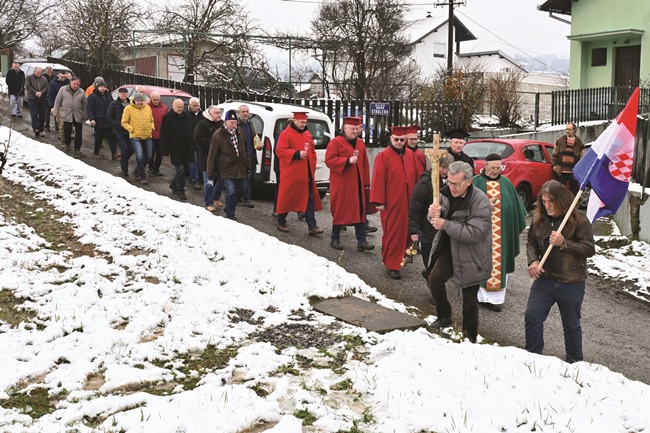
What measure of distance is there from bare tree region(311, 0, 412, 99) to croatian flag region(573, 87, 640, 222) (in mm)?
23857

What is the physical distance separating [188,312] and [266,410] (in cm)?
244

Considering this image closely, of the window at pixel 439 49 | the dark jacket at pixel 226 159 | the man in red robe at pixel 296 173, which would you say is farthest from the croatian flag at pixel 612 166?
the window at pixel 439 49

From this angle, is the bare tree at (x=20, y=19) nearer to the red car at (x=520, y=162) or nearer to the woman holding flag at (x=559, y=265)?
the red car at (x=520, y=162)

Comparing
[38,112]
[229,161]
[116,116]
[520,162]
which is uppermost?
[38,112]

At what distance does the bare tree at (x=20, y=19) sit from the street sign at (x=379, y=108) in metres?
30.8

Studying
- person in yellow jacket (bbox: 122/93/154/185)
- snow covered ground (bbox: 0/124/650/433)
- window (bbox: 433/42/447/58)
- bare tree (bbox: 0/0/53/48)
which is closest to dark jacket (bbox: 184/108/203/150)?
person in yellow jacket (bbox: 122/93/154/185)

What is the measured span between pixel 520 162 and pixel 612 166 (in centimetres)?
899

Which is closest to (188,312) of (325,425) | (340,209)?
(325,425)

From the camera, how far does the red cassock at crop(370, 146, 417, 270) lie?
9711mm

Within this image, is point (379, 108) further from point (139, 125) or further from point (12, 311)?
point (12, 311)

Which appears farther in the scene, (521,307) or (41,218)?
(41,218)

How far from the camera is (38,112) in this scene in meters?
19.2

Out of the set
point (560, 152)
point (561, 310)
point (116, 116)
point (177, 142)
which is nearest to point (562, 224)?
point (561, 310)

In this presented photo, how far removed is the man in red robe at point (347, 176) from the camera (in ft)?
35.3
